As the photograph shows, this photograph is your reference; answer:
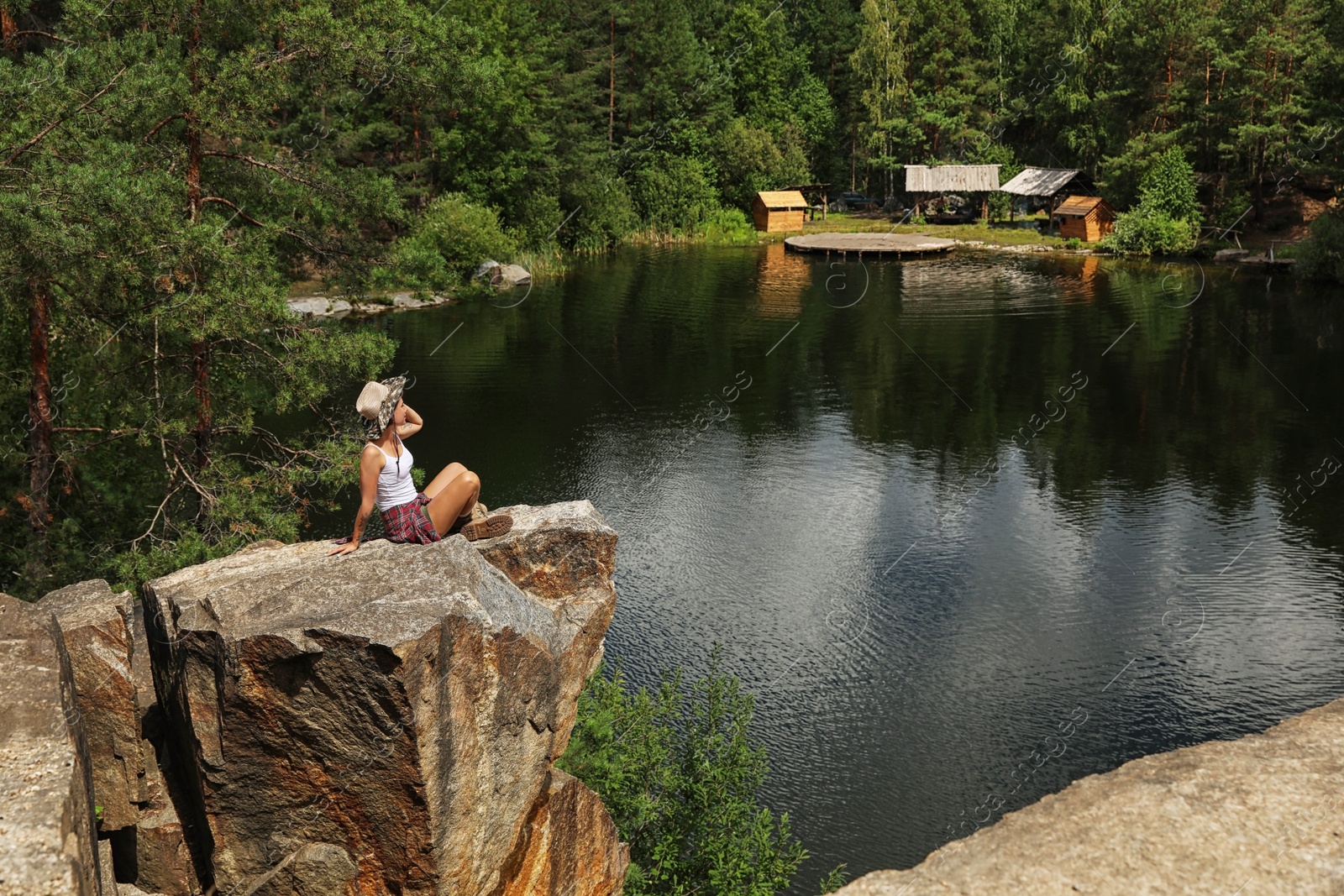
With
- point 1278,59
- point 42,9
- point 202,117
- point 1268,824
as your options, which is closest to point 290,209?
point 202,117

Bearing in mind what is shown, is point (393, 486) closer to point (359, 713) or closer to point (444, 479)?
point (444, 479)

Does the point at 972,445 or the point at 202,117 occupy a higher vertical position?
the point at 202,117

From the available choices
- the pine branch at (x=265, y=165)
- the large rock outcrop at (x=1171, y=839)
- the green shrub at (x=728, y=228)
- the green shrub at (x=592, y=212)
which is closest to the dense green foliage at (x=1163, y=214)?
the green shrub at (x=728, y=228)

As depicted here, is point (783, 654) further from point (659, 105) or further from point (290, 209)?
point (659, 105)

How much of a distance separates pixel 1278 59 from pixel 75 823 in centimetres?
6341

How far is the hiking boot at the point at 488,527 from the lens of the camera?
1167cm

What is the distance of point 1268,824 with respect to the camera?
1049 centimetres

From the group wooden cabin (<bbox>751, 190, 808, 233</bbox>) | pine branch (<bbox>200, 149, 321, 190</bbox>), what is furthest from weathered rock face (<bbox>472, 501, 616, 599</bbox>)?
wooden cabin (<bbox>751, 190, 808, 233</bbox>)

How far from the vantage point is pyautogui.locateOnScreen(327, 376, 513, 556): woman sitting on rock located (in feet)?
36.6

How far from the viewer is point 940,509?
2625 cm

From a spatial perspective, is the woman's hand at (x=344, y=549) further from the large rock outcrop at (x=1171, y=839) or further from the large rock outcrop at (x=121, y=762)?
the large rock outcrop at (x=1171, y=839)

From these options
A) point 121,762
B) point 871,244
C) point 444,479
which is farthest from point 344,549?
point 871,244

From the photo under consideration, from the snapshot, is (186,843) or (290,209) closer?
(186,843)

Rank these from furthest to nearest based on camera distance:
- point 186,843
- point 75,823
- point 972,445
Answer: point 972,445, point 186,843, point 75,823
